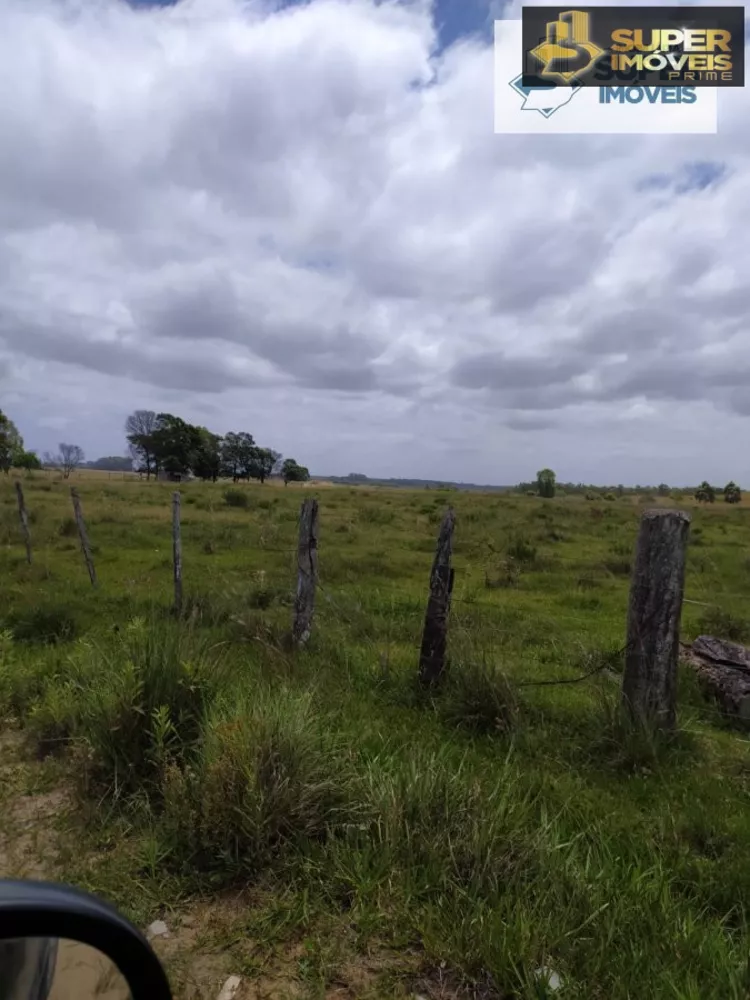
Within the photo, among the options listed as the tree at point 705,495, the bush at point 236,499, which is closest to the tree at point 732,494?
the tree at point 705,495

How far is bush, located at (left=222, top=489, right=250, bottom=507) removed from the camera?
27.4 metres

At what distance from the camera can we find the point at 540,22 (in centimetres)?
1026

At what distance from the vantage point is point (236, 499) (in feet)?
91.9

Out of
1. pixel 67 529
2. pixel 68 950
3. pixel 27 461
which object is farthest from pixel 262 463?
pixel 68 950

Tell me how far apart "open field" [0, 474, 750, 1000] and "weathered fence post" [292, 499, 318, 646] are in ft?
0.65

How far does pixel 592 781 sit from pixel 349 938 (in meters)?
2.20

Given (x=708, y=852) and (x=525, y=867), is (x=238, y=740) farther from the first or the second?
(x=708, y=852)

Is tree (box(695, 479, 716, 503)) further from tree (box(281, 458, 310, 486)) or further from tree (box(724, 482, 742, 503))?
tree (box(281, 458, 310, 486))

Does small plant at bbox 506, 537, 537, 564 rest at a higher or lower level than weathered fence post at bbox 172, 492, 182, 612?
lower

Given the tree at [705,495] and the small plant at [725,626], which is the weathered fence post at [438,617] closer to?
the small plant at [725,626]

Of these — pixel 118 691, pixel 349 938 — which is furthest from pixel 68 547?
pixel 349 938

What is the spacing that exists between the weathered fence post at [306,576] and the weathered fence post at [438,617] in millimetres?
1570

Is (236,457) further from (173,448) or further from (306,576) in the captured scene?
(306,576)

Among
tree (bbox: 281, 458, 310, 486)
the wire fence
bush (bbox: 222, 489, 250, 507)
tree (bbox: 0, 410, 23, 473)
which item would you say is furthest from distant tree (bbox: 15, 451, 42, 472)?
the wire fence
